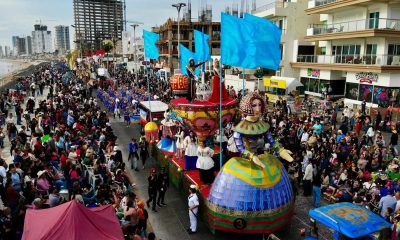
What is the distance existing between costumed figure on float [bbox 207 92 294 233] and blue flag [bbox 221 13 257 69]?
1092mm

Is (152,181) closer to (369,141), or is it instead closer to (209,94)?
(209,94)

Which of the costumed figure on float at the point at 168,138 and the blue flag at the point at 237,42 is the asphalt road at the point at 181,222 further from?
the blue flag at the point at 237,42

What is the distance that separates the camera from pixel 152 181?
1121 centimetres

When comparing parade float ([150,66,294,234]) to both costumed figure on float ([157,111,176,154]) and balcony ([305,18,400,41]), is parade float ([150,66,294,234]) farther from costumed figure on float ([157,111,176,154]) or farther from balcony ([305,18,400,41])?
balcony ([305,18,400,41])

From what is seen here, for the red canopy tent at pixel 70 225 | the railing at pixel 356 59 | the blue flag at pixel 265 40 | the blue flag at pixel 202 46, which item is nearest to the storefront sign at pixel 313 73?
the railing at pixel 356 59

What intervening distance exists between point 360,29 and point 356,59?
2.39 metres

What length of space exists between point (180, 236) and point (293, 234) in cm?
316

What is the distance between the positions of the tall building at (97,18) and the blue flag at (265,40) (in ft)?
573

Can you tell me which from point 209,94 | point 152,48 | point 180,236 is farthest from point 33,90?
point 180,236

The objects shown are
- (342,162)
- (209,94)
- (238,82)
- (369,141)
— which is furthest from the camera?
(238,82)

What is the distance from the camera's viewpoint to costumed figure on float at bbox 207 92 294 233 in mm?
8648

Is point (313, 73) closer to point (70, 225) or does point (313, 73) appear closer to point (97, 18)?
point (70, 225)

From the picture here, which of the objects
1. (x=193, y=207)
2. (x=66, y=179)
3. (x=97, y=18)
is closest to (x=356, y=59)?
(x=193, y=207)

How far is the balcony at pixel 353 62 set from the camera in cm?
2480
